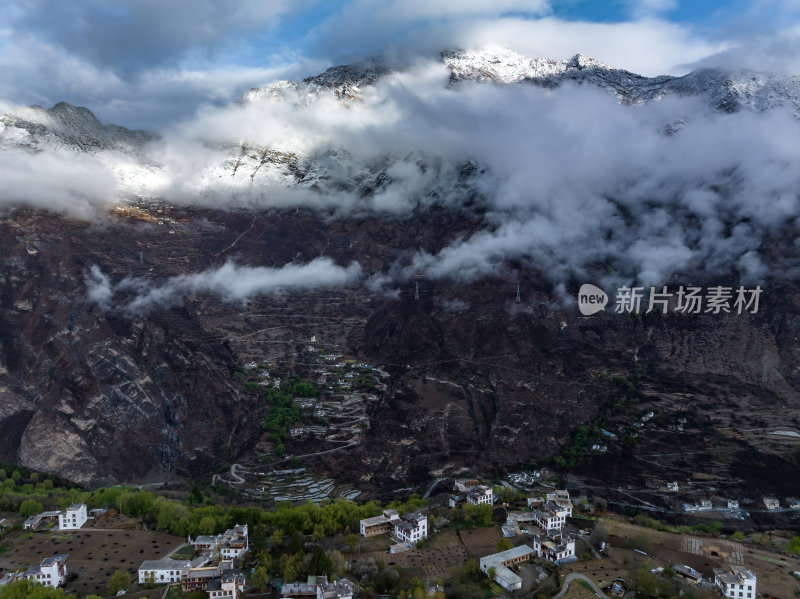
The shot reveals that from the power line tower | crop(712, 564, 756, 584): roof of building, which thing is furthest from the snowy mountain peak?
crop(712, 564, 756, 584): roof of building

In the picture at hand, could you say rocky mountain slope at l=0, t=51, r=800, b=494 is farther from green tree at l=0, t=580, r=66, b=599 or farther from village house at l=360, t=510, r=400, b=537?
green tree at l=0, t=580, r=66, b=599

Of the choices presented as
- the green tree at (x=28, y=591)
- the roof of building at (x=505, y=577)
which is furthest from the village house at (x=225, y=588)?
the roof of building at (x=505, y=577)

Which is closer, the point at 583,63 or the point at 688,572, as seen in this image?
the point at 688,572

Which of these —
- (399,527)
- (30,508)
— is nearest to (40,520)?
(30,508)

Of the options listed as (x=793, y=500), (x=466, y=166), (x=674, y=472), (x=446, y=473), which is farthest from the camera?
A: (x=466, y=166)

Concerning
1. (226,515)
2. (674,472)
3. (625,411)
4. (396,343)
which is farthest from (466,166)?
(226,515)

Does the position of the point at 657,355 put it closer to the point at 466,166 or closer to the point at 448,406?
the point at 448,406

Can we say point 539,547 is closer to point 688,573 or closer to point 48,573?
point 688,573
